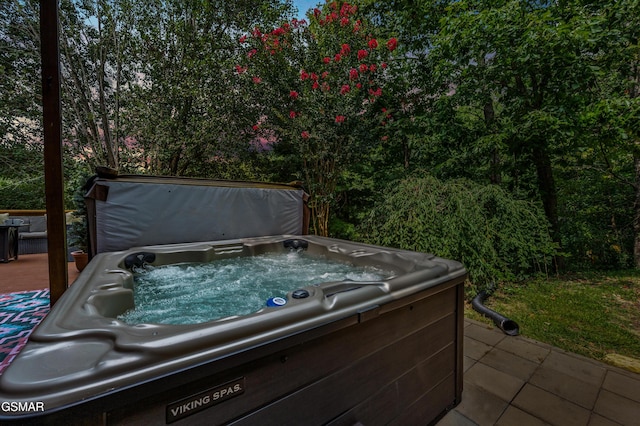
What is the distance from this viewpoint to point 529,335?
209cm

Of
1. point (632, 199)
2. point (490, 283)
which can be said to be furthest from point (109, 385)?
point (632, 199)

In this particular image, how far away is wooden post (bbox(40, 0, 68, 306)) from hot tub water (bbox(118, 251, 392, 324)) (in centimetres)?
57

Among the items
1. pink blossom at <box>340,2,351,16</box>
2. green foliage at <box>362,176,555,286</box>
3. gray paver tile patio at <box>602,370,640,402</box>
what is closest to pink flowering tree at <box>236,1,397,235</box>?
pink blossom at <box>340,2,351,16</box>

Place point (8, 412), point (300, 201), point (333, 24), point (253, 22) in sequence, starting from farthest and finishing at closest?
point (253, 22)
point (333, 24)
point (300, 201)
point (8, 412)

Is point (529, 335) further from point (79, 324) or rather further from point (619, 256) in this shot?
point (619, 256)

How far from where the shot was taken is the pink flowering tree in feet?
13.2

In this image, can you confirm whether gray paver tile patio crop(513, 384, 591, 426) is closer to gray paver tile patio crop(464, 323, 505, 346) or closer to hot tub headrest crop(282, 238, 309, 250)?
gray paver tile patio crop(464, 323, 505, 346)

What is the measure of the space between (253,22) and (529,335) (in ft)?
19.2

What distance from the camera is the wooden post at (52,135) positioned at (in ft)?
5.52

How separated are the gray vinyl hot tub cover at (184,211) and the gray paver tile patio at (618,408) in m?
2.45

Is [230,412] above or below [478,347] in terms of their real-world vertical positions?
above

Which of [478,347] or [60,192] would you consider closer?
[60,192]

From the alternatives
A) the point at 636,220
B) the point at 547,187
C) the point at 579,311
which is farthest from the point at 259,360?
the point at 636,220

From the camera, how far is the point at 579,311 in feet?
7.85
